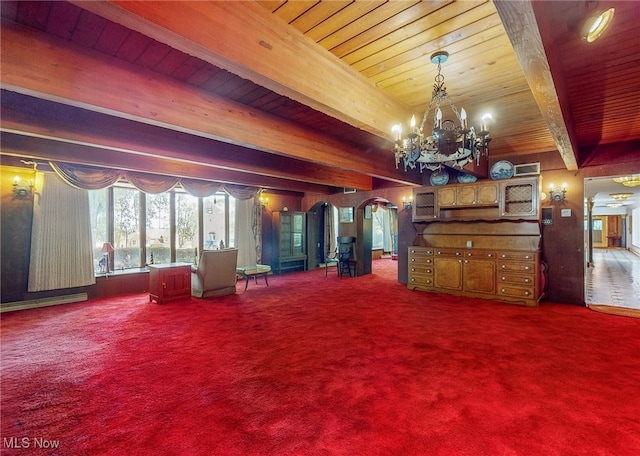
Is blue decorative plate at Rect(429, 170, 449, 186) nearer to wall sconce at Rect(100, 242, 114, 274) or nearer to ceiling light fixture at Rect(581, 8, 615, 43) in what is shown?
ceiling light fixture at Rect(581, 8, 615, 43)

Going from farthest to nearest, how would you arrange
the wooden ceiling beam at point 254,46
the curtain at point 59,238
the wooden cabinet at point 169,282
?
the wooden cabinet at point 169,282 < the curtain at point 59,238 < the wooden ceiling beam at point 254,46

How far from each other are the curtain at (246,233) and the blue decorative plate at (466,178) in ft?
16.1

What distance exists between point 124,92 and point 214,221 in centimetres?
559

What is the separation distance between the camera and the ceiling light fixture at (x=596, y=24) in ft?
5.20

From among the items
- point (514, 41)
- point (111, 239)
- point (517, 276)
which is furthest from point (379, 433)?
point (111, 239)

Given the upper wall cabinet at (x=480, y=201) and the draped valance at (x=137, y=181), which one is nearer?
the draped valance at (x=137, y=181)

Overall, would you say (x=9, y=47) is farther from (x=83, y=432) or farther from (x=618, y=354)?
(x=618, y=354)

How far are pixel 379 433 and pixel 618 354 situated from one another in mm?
2840

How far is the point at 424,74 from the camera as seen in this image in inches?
93.5

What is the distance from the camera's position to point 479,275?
5285mm

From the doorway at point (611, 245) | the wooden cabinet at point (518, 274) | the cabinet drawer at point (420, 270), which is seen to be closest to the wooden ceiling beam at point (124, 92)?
the cabinet drawer at point (420, 270)

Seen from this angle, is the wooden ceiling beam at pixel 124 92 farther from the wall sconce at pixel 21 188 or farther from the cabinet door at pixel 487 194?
the wall sconce at pixel 21 188

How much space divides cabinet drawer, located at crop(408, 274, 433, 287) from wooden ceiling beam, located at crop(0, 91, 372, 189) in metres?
3.30

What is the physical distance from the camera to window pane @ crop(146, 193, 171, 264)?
21.4 ft
